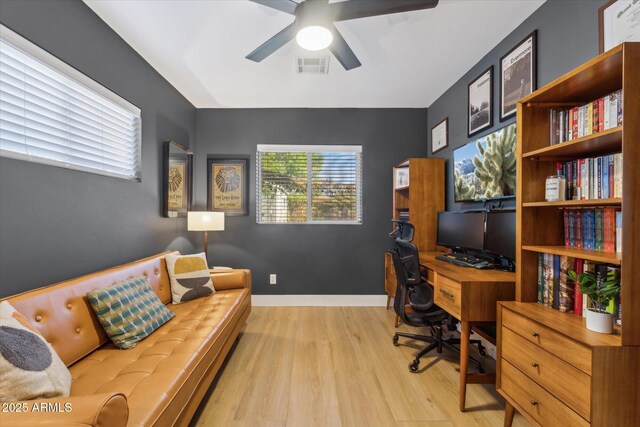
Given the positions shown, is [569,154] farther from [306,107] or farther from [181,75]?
[181,75]

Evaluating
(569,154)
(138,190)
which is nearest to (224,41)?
(138,190)

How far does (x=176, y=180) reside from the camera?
10.7ft

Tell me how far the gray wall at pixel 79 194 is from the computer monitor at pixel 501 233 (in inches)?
119

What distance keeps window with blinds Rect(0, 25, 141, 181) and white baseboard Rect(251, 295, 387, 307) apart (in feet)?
7.35

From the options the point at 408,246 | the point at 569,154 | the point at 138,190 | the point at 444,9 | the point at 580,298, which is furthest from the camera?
the point at 138,190

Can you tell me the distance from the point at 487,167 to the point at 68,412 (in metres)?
2.95

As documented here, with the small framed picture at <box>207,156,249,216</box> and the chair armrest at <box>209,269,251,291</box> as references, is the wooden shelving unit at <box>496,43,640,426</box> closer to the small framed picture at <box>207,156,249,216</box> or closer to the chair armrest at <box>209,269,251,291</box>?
the chair armrest at <box>209,269,251,291</box>

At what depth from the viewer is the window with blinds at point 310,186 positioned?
153 inches

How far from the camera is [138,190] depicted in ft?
8.44

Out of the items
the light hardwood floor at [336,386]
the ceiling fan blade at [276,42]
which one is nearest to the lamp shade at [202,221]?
the light hardwood floor at [336,386]

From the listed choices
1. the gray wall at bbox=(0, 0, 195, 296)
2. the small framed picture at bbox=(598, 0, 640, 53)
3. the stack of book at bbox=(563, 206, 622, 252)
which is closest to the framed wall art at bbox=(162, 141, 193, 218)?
the gray wall at bbox=(0, 0, 195, 296)

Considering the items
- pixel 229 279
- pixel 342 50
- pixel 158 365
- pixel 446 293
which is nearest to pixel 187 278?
pixel 229 279

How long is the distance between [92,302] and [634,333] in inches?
102

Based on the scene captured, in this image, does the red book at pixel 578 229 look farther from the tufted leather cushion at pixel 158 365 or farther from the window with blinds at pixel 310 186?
the window with blinds at pixel 310 186
